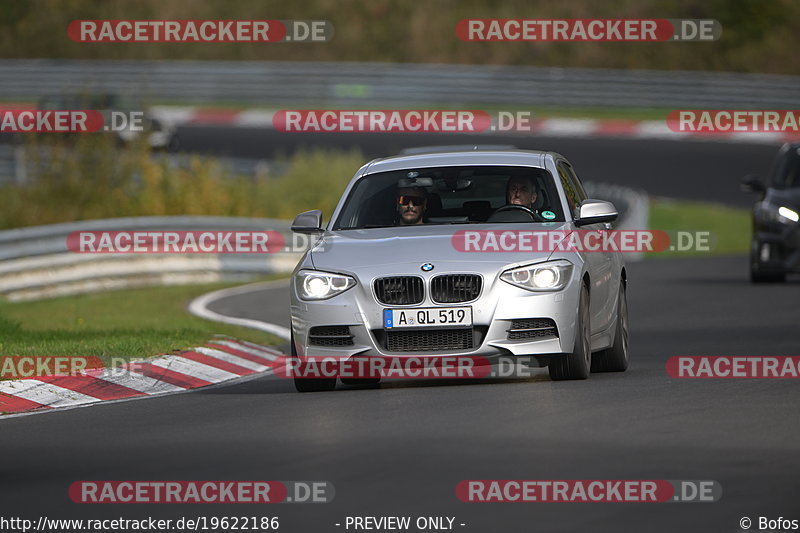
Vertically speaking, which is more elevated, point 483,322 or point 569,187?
point 569,187

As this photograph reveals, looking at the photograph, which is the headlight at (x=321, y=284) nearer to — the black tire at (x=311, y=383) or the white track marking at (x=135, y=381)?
the black tire at (x=311, y=383)

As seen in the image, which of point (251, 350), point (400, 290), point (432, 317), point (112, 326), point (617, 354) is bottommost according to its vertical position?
point (112, 326)

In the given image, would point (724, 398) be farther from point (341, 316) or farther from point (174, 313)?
point (174, 313)

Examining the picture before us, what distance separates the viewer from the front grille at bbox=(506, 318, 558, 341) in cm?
1129

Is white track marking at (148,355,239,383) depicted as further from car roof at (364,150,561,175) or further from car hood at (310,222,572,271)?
car roof at (364,150,561,175)

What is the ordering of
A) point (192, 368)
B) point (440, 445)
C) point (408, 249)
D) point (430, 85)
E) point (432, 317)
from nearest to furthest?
point (440, 445), point (432, 317), point (408, 249), point (192, 368), point (430, 85)

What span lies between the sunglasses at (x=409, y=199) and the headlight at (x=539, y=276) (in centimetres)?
130

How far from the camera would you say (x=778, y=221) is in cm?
2119

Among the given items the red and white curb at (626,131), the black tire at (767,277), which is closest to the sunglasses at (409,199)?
the black tire at (767,277)

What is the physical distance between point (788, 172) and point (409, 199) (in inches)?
414

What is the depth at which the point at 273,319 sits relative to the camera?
18828 millimetres

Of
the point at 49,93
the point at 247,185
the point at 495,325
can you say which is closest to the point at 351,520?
the point at 495,325

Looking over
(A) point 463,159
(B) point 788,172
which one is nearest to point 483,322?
(A) point 463,159

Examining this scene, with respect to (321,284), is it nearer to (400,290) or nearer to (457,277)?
(400,290)
